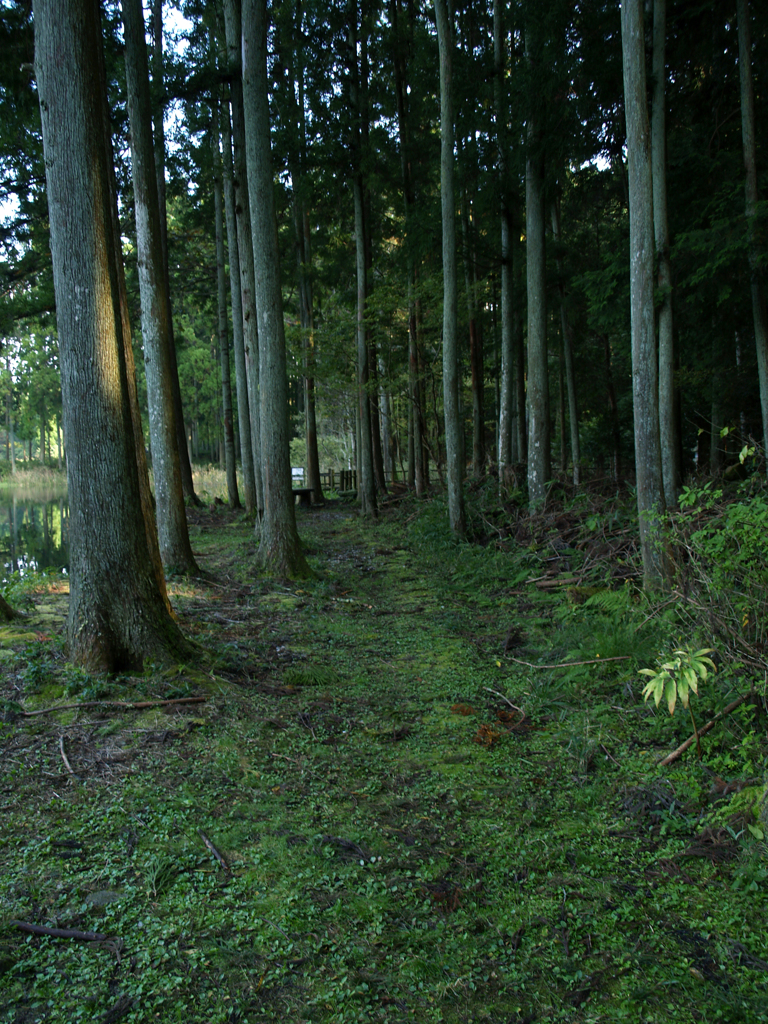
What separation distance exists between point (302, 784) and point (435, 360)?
1857 cm

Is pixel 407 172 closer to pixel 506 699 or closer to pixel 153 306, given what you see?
pixel 153 306

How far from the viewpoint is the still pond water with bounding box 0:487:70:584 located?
13.6 metres

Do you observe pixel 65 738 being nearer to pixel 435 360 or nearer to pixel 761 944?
pixel 761 944

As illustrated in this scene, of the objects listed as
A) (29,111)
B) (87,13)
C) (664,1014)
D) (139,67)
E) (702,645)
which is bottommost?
(664,1014)

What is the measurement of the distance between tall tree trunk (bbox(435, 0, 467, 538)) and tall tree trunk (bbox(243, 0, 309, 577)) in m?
3.66

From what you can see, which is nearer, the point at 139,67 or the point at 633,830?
the point at 633,830

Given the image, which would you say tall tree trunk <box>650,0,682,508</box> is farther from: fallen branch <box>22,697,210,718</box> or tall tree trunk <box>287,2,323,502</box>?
tall tree trunk <box>287,2,323,502</box>

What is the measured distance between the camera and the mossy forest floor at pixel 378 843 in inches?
87.1

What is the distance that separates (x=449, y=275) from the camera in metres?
11.4

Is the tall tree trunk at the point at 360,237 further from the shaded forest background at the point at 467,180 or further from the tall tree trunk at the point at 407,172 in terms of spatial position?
the tall tree trunk at the point at 407,172

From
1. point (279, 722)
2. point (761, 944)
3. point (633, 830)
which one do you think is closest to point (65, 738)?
point (279, 722)

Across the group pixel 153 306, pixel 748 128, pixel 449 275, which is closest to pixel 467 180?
pixel 449 275

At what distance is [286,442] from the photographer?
30.4 feet

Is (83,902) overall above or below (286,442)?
below
